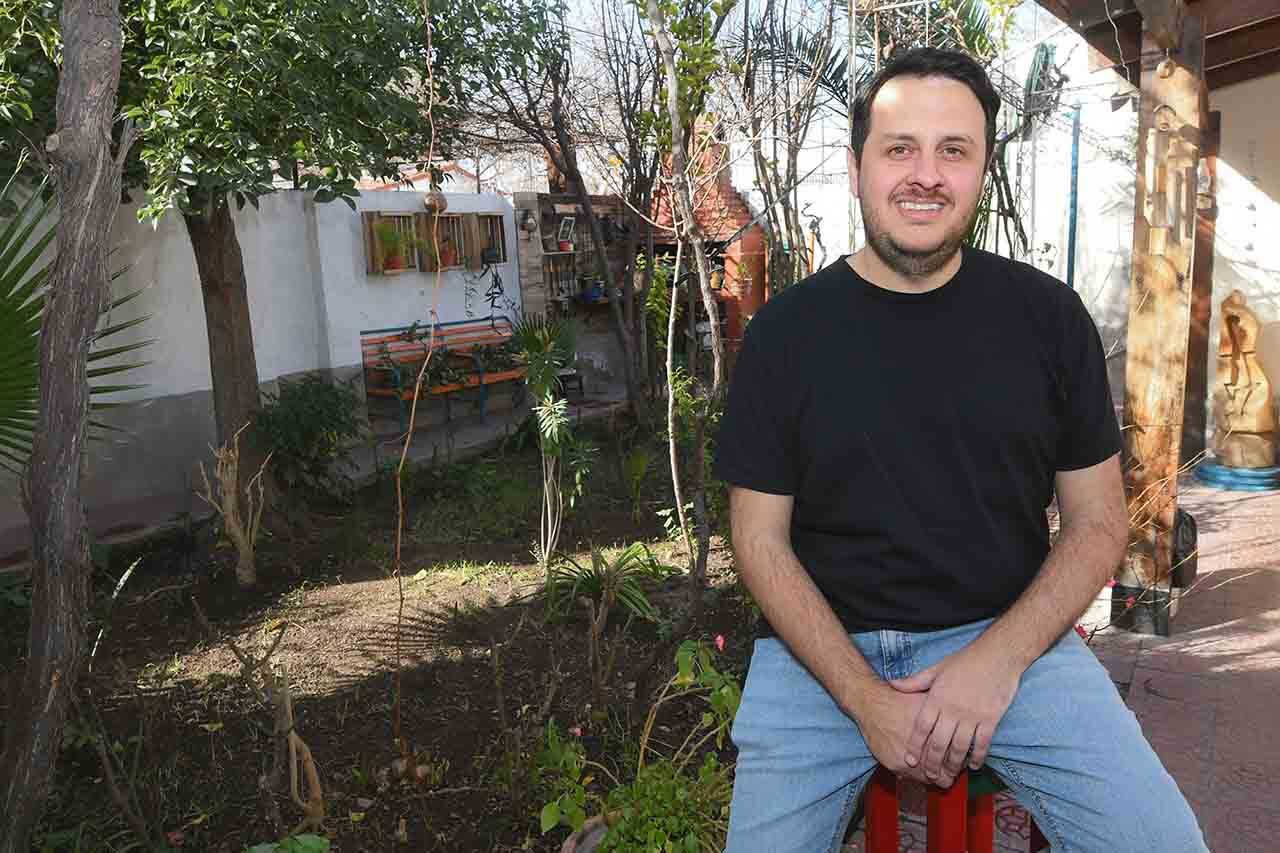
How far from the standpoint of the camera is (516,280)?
11117 millimetres

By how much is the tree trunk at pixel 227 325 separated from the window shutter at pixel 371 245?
11.2 ft

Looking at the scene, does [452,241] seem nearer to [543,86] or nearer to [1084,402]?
[543,86]

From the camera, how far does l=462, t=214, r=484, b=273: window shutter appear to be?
33.7 feet

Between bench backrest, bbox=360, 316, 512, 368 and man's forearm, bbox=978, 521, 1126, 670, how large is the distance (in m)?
7.47

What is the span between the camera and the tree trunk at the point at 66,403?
5.63ft

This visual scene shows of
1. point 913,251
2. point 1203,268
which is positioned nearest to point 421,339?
point 1203,268

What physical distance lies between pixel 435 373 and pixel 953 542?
26.2 feet

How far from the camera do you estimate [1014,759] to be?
5.18ft

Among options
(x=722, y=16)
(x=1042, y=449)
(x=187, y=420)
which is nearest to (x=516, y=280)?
(x=187, y=420)

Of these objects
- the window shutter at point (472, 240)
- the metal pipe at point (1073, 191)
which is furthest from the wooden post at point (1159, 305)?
the window shutter at point (472, 240)

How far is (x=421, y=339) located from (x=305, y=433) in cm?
368

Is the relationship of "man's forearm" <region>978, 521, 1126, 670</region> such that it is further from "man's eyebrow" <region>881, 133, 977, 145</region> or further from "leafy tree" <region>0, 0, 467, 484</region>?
"leafy tree" <region>0, 0, 467, 484</region>

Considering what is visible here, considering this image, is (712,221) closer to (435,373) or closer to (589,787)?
(435,373)

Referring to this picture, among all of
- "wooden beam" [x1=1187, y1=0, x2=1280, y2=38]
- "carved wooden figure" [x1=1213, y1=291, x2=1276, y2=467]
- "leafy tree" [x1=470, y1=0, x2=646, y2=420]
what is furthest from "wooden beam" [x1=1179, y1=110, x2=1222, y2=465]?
"leafy tree" [x1=470, y1=0, x2=646, y2=420]
